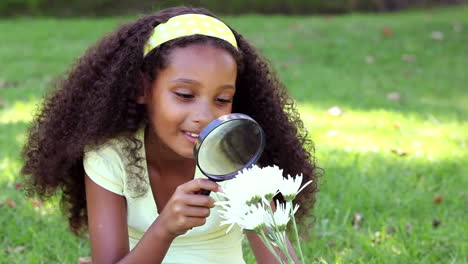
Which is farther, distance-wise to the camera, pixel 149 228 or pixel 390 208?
pixel 390 208

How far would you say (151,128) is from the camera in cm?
239

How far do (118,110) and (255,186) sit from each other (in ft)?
3.07

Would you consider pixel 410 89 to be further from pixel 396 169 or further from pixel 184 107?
pixel 184 107

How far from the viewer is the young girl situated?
6.91ft

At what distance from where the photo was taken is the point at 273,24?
9742 mm

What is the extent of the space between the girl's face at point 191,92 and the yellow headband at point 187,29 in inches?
2.9

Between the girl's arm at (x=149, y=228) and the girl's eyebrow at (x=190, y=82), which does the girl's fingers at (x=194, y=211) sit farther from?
the girl's eyebrow at (x=190, y=82)

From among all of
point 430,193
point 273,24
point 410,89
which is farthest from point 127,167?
point 273,24

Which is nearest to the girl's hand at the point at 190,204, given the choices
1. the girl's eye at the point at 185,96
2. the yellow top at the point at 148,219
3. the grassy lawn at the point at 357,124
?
the girl's eye at the point at 185,96

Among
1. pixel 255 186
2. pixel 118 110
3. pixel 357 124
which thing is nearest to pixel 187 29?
pixel 118 110

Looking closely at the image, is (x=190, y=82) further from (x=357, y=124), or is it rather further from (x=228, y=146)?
(x=357, y=124)

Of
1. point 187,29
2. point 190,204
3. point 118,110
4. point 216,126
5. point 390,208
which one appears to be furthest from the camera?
point 390,208

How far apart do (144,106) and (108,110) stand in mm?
132

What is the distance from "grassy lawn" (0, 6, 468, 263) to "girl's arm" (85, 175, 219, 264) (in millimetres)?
A: 769
